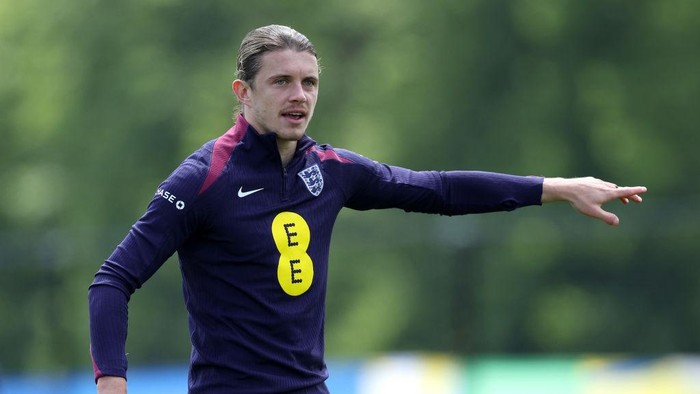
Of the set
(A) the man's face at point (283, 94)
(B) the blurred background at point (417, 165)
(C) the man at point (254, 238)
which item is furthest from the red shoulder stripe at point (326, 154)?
(B) the blurred background at point (417, 165)

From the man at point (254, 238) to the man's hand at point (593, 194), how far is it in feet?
0.21

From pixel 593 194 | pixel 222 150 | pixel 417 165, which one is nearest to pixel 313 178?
pixel 222 150

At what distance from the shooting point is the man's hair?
16.6 ft

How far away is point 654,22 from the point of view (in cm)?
1931

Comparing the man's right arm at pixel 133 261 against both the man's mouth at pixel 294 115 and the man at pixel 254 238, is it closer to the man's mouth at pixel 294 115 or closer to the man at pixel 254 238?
the man at pixel 254 238

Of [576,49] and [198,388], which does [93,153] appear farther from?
[198,388]

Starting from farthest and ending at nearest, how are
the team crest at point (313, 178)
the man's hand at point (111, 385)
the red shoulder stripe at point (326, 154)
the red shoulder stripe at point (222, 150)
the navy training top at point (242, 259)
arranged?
1. the red shoulder stripe at point (326, 154)
2. the team crest at point (313, 178)
3. the red shoulder stripe at point (222, 150)
4. the navy training top at point (242, 259)
5. the man's hand at point (111, 385)

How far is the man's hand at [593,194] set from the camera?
5.27 meters

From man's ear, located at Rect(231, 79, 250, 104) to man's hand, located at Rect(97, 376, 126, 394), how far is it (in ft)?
4.00

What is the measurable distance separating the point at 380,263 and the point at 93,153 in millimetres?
8697

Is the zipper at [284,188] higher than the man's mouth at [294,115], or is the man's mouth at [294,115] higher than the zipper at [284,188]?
the man's mouth at [294,115]

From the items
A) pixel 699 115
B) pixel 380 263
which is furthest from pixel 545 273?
pixel 699 115

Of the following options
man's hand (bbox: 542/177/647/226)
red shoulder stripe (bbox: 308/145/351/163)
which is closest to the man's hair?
red shoulder stripe (bbox: 308/145/351/163)

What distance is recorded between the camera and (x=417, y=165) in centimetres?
2016
